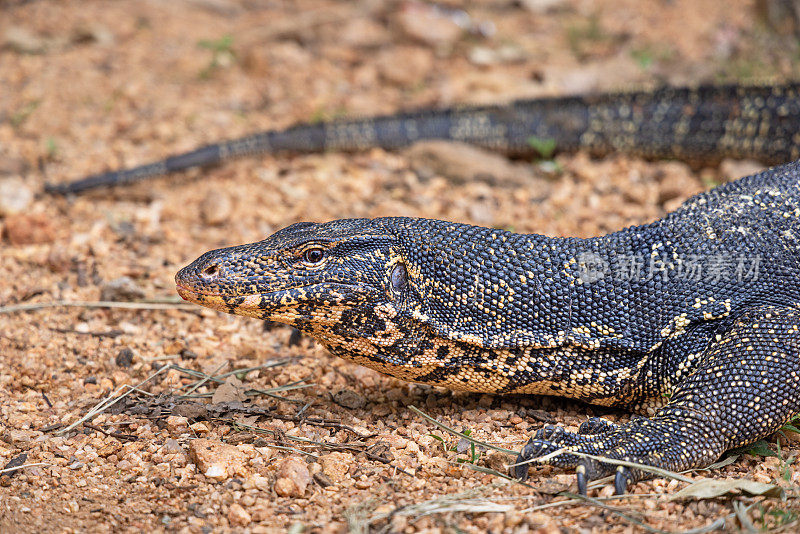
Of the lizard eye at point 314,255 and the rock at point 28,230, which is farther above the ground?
the lizard eye at point 314,255

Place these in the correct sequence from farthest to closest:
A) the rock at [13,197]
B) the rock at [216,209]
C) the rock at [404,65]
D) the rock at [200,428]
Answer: the rock at [404,65] < the rock at [216,209] < the rock at [13,197] < the rock at [200,428]

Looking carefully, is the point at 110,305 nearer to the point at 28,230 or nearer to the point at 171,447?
the point at 28,230

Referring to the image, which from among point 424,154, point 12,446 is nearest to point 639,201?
point 424,154

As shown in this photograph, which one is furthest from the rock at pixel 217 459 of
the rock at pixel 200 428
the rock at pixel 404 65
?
the rock at pixel 404 65

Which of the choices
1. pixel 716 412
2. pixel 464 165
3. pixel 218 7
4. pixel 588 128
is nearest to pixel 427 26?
pixel 218 7

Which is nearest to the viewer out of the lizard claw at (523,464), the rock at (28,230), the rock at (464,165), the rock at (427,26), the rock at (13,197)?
the lizard claw at (523,464)

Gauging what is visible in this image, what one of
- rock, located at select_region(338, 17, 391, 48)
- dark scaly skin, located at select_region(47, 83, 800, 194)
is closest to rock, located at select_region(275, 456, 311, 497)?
dark scaly skin, located at select_region(47, 83, 800, 194)

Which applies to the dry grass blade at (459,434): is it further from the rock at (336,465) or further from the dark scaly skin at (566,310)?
the rock at (336,465)
